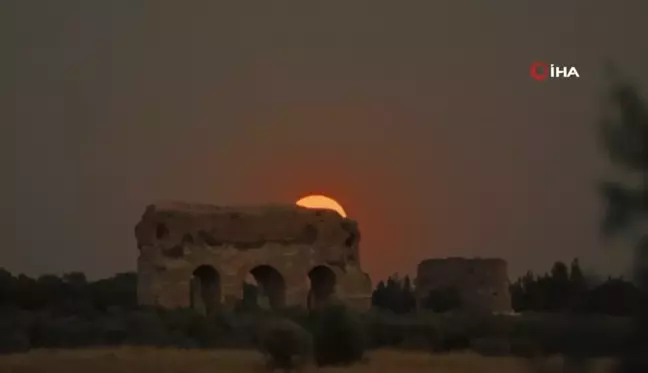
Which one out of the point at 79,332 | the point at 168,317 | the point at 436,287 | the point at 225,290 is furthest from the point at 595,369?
the point at 436,287

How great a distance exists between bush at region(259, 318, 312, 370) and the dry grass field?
283mm

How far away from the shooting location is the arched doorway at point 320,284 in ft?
121

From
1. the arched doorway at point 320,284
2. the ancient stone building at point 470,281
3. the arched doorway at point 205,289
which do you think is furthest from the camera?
the ancient stone building at point 470,281

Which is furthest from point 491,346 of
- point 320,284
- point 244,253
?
point 320,284

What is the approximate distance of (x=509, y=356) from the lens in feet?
69.9

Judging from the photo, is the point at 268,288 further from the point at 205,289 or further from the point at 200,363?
the point at 200,363

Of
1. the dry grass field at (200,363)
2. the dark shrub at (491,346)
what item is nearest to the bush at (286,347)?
the dry grass field at (200,363)

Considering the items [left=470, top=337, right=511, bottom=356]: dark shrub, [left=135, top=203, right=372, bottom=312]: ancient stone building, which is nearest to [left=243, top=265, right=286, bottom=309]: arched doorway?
[left=135, top=203, right=372, bottom=312]: ancient stone building

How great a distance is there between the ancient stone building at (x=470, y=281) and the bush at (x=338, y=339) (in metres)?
14.0

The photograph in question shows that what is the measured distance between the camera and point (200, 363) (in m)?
19.6

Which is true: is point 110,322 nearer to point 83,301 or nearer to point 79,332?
point 79,332

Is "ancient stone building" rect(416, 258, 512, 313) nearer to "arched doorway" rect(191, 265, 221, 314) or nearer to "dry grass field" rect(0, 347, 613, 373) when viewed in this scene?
"arched doorway" rect(191, 265, 221, 314)

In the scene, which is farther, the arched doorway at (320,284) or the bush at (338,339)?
the arched doorway at (320,284)

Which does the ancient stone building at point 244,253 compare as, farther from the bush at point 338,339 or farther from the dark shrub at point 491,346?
the bush at point 338,339
